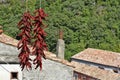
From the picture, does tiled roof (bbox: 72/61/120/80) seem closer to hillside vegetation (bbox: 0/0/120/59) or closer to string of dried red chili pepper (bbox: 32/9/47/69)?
hillside vegetation (bbox: 0/0/120/59)

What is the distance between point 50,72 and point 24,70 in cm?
133

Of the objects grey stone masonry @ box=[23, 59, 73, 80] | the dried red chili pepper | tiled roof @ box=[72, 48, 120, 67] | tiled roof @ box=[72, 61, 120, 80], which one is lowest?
tiled roof @ box=[72, 61, 120, 80]

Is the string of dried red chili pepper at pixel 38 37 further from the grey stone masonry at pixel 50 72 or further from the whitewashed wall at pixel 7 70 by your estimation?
the grey stone masonry at pixel 50 72

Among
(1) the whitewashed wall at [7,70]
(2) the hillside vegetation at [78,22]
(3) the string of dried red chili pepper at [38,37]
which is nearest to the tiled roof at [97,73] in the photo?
(2) the hillside vegetation at [78,22]

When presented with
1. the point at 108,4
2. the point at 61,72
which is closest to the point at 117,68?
the point at 61,72

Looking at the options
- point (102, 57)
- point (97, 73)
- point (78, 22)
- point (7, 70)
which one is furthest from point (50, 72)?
point (78, 22)

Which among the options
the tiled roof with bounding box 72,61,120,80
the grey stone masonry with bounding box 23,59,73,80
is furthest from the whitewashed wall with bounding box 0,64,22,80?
the tiled roof with bounding box 72,61,120,80

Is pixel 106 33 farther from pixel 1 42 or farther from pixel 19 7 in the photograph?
pixel 1 42

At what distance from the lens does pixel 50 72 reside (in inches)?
640

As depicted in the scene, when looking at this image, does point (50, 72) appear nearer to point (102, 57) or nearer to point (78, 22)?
point (102, 57)

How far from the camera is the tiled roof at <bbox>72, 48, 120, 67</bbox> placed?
3888cm

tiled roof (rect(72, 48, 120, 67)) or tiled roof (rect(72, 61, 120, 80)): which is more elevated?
tiled roof (rect(72, 48, 120, 67))

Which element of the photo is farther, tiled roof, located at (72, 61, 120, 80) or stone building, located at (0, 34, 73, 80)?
tiled roof, located at (72, 61, 120, 80)

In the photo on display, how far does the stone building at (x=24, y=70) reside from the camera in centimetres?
1552
